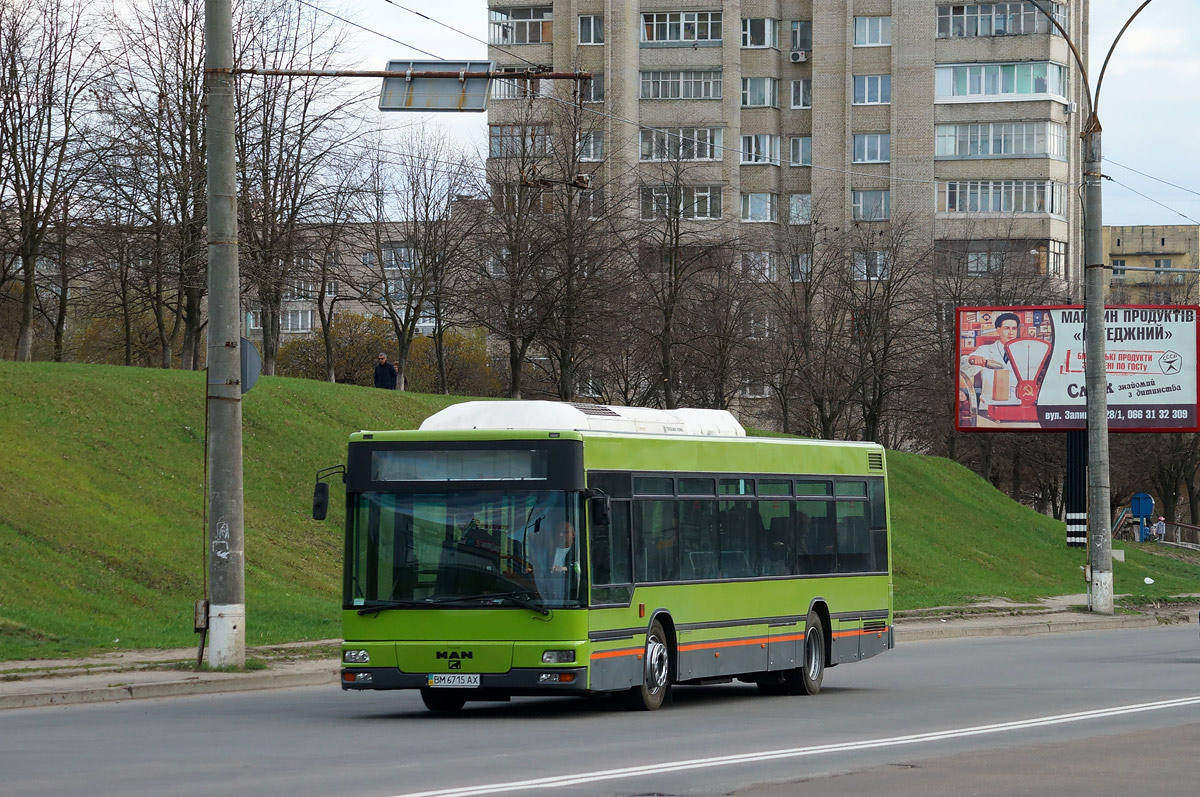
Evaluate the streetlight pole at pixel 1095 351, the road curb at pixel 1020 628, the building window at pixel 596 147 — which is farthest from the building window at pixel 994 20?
the road curb at pixel 1020 628

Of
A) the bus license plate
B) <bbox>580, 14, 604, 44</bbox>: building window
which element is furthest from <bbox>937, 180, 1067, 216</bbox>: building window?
the bus license plate

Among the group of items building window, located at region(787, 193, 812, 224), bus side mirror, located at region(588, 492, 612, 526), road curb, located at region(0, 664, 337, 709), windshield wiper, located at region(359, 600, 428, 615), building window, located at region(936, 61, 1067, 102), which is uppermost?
building window, located at region(936, 61, 1067, 102)

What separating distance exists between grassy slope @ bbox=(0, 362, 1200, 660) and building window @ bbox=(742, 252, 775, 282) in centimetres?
2140

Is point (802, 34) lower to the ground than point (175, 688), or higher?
higher

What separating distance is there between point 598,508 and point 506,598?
1120mm

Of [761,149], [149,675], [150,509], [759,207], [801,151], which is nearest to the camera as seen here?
[149,675]

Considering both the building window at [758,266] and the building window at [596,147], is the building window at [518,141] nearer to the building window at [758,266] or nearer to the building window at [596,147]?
the building window at [758,266]

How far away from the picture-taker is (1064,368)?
4750 cm

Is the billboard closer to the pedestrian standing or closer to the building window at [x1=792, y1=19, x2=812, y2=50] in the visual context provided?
the pedestrian standing

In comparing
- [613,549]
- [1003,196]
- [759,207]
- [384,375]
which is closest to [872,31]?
[759,207]

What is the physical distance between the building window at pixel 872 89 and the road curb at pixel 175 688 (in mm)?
67753

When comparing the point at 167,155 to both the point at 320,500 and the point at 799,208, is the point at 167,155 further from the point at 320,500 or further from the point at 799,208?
the point at 799,208

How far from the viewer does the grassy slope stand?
23.2 meters

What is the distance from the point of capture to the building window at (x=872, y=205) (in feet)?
273
